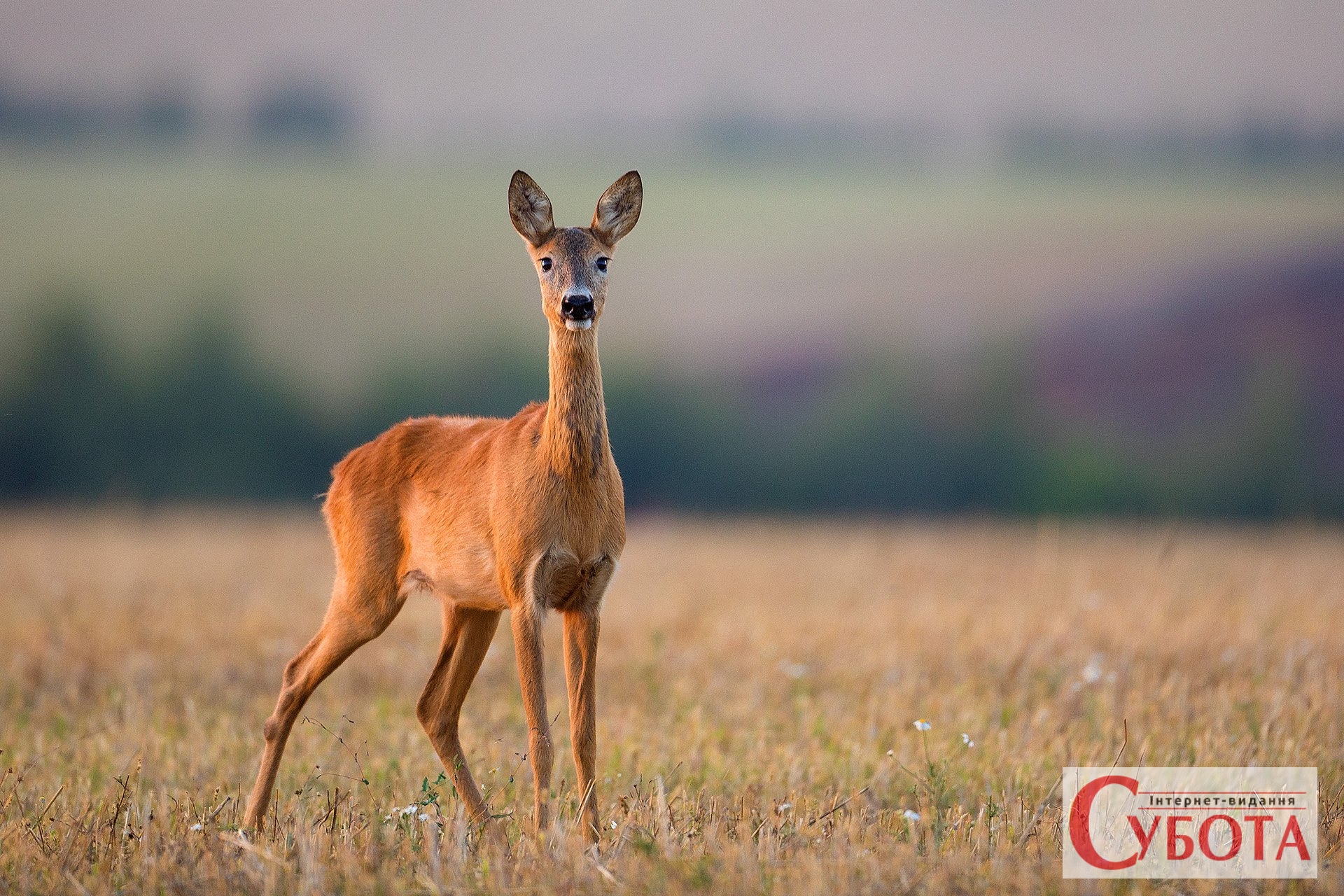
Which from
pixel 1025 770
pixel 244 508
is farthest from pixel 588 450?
pixel 244 508

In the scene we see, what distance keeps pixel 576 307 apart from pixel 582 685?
5.13 ft

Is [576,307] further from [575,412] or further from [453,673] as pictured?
[453,673]

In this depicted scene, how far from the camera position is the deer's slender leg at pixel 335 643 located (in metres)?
5.94

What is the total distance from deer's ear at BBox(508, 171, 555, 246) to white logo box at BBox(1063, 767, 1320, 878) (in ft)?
10.6

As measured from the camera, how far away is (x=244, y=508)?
25547 millimetres

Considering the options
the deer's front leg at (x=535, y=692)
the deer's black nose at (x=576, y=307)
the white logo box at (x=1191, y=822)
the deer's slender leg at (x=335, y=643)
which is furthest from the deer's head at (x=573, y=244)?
the white logo box at (x=1191, y=822)

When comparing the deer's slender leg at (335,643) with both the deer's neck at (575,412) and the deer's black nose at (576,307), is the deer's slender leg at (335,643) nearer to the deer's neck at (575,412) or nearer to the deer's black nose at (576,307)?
the deer's neck at (575,412)

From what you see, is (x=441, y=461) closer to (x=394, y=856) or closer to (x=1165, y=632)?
(x=394, y=856)

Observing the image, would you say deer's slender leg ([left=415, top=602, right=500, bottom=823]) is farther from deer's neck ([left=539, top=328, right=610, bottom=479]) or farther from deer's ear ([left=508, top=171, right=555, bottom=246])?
deer's ear ([left=508, top=171, right=555, bottom=246])

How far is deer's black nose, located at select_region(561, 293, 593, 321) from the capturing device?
5176 mm

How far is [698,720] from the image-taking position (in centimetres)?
755

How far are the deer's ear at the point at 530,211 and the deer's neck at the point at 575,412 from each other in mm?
444

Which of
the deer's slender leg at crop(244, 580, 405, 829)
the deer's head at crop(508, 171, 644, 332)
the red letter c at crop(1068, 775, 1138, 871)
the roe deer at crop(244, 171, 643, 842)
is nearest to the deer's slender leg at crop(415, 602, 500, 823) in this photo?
the roe deer at crop(244, 171, 643, 842)

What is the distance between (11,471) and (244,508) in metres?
13.5
